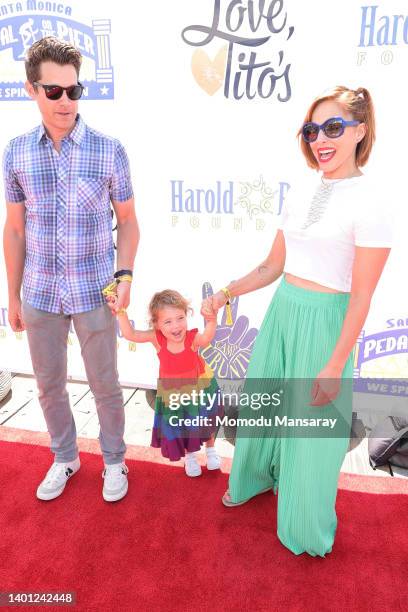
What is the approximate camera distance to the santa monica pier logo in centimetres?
277

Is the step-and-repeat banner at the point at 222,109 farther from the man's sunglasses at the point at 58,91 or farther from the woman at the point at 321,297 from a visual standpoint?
the man's sunglasses at the point at 58,91

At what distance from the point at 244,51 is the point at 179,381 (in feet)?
5.69

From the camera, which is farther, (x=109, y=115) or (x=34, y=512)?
(x=109, y=115)

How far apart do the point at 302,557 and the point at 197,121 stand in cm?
225

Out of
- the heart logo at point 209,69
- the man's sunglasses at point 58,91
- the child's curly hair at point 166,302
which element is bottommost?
the child's curly hair at point 166,302

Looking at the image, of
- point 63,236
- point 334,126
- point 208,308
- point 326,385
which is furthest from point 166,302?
point 334,126

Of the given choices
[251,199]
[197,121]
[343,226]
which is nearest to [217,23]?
[197,121]

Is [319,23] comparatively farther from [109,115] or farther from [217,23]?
[109,115]

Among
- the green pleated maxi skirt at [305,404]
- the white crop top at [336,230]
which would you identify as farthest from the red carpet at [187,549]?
the white crop top at [336,230]

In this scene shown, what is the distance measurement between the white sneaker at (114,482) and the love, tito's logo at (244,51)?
2.05m

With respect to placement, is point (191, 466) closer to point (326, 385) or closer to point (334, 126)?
point (326, 385)

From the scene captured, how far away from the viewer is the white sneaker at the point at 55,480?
250cm

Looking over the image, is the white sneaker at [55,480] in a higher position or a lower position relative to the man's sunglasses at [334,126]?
lower

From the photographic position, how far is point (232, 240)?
2.96 m
